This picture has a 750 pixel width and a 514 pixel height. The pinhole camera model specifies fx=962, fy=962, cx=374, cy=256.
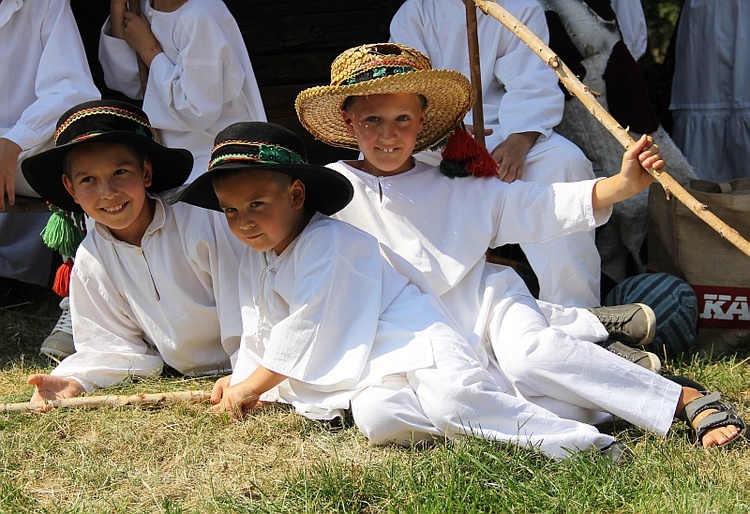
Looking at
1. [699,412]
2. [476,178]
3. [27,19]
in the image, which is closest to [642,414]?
[699,412]

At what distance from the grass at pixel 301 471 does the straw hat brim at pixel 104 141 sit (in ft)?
2.88

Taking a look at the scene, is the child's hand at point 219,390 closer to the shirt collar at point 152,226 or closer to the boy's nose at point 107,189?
the shirt collar at point 152,226

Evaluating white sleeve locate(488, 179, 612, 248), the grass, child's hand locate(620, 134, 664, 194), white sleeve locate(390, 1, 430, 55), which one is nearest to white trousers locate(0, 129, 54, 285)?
the grass

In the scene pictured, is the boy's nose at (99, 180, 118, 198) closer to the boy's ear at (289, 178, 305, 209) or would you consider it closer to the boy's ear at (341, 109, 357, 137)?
the boy's ear at (289, 178, 305, 209)

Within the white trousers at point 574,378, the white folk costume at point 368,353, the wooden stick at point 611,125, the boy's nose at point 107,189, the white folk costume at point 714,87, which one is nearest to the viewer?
the wooden stick at point 611,125

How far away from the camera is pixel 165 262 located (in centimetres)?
362

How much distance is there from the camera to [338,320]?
307 centimetres

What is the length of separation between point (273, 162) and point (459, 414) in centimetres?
101

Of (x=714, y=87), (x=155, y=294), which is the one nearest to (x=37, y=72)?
(x=155, y=294)

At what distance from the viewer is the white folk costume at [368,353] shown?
2803 mm

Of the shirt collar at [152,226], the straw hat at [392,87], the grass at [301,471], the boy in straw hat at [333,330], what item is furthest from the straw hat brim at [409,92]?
the grass at [301,471]

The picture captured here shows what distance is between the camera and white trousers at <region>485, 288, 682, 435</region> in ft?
9.59

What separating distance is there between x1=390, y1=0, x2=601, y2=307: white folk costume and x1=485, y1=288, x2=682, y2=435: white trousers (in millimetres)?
870

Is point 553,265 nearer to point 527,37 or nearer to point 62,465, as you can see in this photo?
point 527,37
